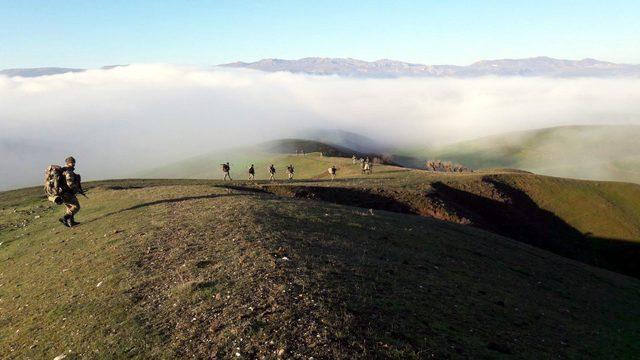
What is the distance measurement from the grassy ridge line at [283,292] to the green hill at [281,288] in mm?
90

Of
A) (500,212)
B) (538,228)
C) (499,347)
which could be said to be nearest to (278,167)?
(500,212)

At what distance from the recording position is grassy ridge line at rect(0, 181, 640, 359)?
16.2m

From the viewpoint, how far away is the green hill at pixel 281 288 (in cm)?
1622

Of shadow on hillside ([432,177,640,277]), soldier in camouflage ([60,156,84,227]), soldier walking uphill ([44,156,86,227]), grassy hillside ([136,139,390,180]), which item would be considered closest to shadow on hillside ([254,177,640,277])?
shadow on hillside ([432,177,640,277])

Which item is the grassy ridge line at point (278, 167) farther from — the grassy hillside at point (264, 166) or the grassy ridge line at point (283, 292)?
the grassy ridge line at point (283, 292)

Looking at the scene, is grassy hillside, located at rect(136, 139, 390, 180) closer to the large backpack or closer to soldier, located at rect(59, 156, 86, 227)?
soldier, located at rect(59, 156, 86, 227)

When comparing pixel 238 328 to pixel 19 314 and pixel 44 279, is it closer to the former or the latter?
pixel 19 314

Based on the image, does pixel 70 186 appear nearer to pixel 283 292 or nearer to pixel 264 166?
pixel 283 292

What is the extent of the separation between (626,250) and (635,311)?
56665 mm

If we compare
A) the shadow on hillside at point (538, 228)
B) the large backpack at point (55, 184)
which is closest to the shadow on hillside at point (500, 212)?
the shadow on hillside at point (538, 228)

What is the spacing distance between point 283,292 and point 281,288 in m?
0.40

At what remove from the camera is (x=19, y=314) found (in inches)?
843

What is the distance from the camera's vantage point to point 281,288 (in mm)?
19234

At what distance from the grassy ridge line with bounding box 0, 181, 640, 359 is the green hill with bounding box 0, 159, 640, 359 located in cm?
9
